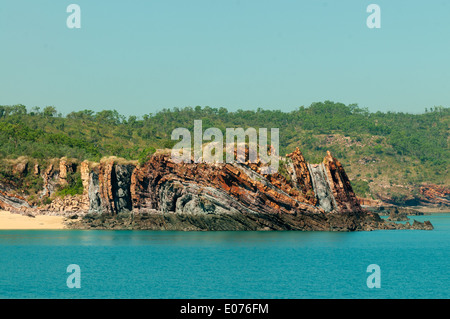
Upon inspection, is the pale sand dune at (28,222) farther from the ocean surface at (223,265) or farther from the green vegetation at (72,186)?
the ocean surface at (223,265)

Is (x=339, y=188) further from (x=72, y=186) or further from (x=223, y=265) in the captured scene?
(x=72, y=186)

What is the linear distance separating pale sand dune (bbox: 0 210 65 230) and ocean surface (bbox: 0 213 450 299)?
14.0 metres

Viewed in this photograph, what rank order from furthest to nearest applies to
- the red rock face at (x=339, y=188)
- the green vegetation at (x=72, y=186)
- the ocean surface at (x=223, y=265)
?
the green vegetation at (x=72, y=186), the red rock face at (x=339, y=188), the ocean surface at (x=223, y=265)

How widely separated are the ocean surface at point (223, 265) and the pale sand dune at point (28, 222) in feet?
46.1

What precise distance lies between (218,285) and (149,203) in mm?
51794

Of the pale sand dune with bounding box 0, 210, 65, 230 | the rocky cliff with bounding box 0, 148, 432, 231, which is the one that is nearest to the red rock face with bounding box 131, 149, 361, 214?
the rocky cliff with bounding box 0, 148, 432, 231

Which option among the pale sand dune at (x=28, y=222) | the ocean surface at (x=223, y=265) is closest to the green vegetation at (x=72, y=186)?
the pale sand dune at (x=28, y=222)

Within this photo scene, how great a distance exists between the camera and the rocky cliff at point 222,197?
90125mm

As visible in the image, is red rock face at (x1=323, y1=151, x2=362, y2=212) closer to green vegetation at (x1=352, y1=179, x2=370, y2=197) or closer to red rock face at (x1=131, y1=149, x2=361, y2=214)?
red rock face at (x1=131, y1=149, x2=361, y2=214)

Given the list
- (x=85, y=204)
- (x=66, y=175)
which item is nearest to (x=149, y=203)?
(x=85, y=204)

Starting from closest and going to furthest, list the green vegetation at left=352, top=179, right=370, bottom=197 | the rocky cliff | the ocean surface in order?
1. the ocean surface
2. the rocky cliff
3. the green vegetation at left=352, top=179, right=370, bottom=197

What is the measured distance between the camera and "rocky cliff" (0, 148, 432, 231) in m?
90.1

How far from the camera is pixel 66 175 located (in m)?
118

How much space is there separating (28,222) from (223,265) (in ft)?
191
